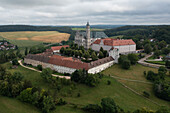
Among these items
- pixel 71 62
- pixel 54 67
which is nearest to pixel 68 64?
pixel 71 62

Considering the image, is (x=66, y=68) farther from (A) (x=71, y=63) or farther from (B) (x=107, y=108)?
(B) (x=107, y=108)

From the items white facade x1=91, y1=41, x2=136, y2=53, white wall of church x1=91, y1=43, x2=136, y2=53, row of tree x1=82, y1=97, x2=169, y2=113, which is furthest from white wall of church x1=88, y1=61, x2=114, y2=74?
white wall of church x1=91, y1=43, x2=136, y2=53

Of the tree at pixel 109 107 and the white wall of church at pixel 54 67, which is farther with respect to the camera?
the white wall of church at pixel 54 67

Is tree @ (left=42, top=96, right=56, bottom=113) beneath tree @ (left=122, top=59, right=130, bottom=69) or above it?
beneath

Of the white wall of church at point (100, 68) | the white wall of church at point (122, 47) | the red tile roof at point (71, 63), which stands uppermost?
the white wall of church at point (122, 47)

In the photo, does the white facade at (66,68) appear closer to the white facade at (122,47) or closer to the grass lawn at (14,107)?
the grass lawn at (14,107)

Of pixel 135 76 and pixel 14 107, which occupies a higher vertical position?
pixel 135 76

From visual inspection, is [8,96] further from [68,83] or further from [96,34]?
[96,34]

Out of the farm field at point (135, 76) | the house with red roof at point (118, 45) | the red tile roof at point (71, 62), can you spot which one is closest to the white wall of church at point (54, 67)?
the red tile roof at point (71, 62)

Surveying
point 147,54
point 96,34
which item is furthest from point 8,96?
point 96,34

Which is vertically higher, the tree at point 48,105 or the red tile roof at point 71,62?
the red tile roof at point 71,62

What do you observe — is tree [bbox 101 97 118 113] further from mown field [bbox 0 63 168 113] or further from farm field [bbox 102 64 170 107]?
farm field [bbox 102 64 170 107]
